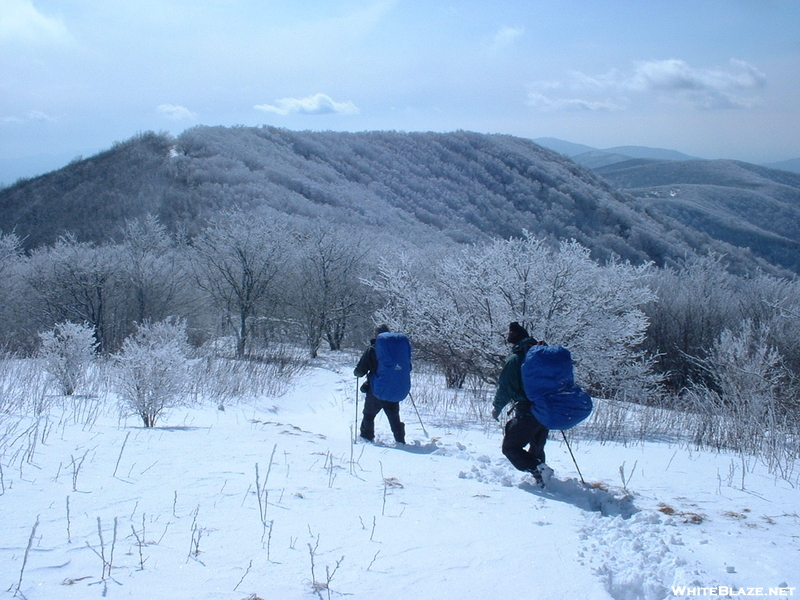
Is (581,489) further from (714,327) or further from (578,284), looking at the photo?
(714,327)

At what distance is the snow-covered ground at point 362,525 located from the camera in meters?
3.06

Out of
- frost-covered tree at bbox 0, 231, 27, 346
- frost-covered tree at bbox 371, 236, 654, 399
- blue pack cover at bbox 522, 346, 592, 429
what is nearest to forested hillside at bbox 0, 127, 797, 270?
frost-covered tree at bbox 0, 231, 27, 346

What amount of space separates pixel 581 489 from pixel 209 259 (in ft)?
67.5

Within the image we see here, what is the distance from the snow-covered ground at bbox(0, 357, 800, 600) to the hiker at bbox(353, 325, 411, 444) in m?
1.06

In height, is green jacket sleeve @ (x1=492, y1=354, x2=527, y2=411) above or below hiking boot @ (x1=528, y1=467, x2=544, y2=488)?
above

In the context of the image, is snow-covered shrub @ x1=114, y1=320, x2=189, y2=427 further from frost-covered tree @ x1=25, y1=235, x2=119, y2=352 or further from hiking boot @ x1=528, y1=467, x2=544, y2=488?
frost-covered tree @ x1=25, y1=235, x2=119, y2=352

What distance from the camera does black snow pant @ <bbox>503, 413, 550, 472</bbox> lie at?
17.6 ft

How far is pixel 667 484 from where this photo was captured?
529 centimetres

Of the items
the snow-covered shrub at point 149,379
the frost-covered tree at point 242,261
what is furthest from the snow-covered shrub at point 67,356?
the frost-covered tree at point 242,261

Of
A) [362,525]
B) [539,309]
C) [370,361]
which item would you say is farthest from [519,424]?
[539,309]

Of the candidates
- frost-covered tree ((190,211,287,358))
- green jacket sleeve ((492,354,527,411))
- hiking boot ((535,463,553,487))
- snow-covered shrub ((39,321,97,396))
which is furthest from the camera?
frost-covered tree ((190,211,287,358))

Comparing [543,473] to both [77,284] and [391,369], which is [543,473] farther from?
[77,284]

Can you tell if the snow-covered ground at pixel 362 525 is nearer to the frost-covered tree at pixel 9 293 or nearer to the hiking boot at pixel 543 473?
the hiking boot at pixel 543 473

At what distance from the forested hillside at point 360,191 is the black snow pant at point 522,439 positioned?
2751 cm
